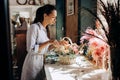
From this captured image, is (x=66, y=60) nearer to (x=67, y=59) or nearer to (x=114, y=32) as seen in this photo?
(x=67, y=59)

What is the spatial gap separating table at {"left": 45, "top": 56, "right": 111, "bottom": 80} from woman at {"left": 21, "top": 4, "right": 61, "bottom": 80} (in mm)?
96

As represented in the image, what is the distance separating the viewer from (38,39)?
1195mm

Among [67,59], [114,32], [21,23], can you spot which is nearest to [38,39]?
[21,23]

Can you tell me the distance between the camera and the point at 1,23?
40cm

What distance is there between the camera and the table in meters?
1.11

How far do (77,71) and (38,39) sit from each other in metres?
0.30

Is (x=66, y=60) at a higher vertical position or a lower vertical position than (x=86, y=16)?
lower

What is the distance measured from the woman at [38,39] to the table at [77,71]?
0.10 m

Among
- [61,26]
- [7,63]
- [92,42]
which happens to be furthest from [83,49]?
[7,63]

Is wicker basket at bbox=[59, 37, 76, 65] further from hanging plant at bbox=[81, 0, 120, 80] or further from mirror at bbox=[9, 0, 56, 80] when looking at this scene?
hanging plant at bbox=[81, 0, 120, 80]

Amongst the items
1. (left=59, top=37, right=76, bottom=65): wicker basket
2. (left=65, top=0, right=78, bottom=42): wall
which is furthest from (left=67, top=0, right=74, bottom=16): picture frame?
(left=59, top=37, right=76, bottom=65): wicker basket

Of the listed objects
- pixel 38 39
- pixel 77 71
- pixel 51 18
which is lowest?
pixel 77 71

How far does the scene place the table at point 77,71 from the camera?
3.66 ft

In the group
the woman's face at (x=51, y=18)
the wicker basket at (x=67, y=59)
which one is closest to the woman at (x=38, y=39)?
the woman's face at (x=51, y=18)
